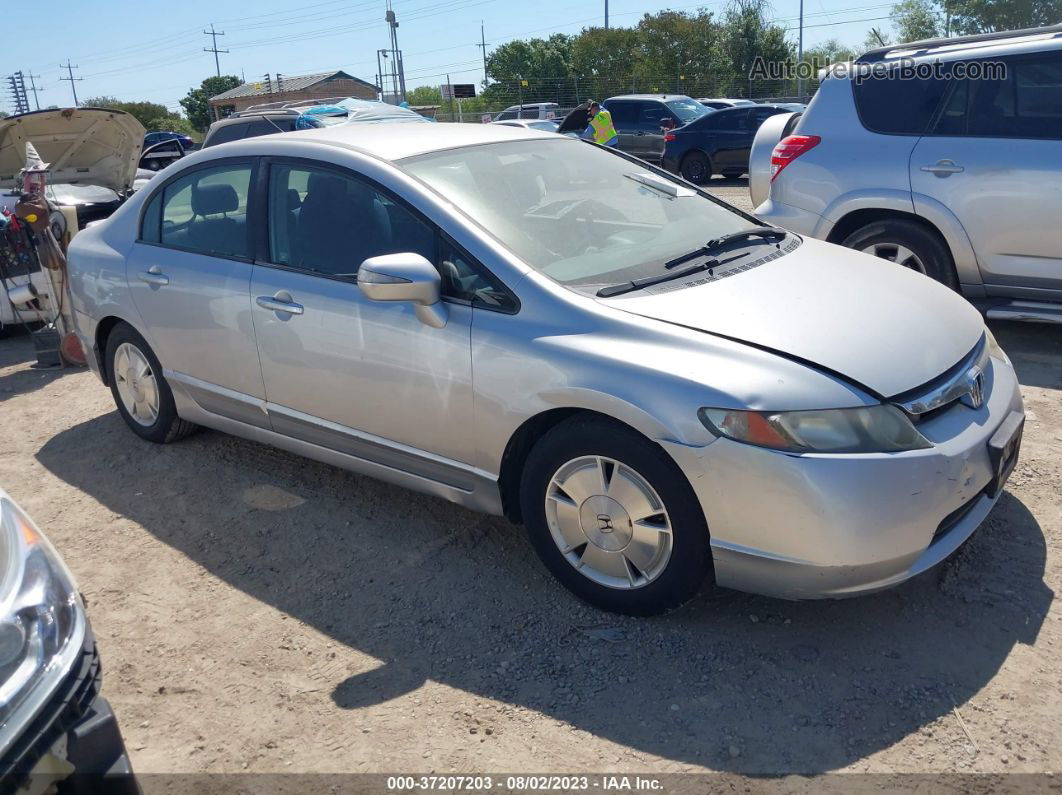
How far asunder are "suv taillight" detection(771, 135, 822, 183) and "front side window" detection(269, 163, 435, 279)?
11.9 ft

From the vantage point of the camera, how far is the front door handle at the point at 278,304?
385 cm

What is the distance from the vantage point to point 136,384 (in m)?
5.00

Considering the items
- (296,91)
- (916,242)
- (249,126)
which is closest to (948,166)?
(916,242)

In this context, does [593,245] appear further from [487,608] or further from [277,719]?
[277,719]

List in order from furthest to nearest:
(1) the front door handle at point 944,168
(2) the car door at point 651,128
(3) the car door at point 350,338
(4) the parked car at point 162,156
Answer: (2) the car door at point 651,128 → (4) the parked car at point 162,156 → (1) the front door handle at point 944,168 → (3) the car door at point 350,338

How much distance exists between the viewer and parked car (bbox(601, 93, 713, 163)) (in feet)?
64.0

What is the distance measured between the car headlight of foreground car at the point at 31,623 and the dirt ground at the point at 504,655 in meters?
0.85

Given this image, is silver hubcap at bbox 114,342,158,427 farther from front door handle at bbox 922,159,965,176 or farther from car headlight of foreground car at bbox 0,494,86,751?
front door handle at bbox 922,159,965,176

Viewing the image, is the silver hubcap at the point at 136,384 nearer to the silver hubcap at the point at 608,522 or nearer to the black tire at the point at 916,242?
the silver hubcap at the point at 608,522

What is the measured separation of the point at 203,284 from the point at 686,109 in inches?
686

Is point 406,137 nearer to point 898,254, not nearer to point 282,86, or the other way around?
point 898,254

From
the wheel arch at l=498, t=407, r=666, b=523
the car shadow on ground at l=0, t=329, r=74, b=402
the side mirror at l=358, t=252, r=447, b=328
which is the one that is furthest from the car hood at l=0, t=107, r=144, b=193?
the wheel arch at l=498, t=407, r=666, b=523

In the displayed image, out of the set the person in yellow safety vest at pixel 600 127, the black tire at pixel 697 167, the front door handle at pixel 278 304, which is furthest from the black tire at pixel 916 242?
the black tire at pixel 697 167

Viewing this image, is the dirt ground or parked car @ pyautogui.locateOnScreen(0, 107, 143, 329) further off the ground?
parked car @ pyautogui.locateOnScreen(0, 107, 143, 329)
